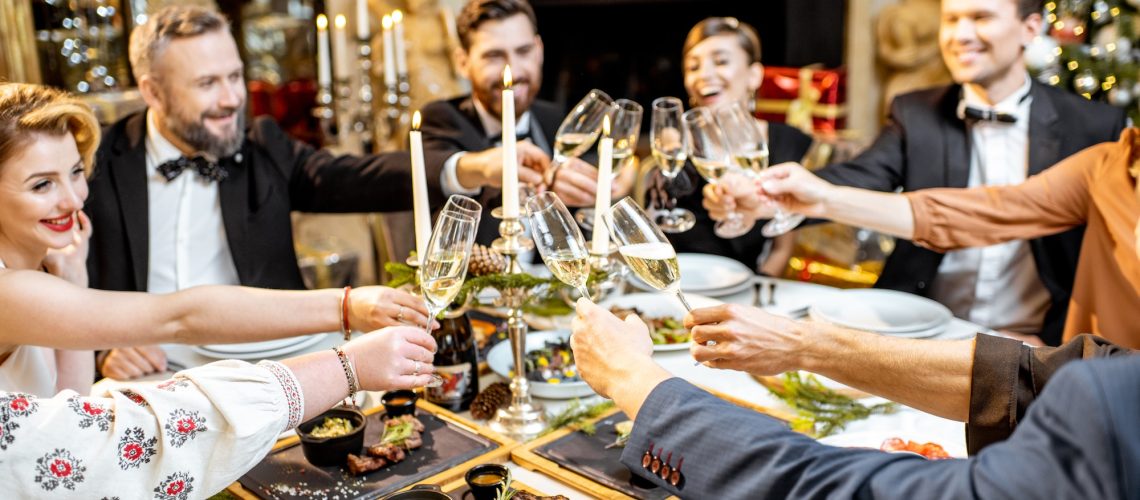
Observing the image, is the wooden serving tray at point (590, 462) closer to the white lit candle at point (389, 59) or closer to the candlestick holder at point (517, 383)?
the candlestick holder at point (517, 383)

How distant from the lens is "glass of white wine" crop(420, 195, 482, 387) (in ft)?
4.53

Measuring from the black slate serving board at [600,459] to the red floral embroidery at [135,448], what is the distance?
24.5 inches

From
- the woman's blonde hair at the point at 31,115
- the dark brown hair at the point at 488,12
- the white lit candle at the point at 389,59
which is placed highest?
the dark brown hair at the point at 488,12

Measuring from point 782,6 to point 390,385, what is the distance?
5.23 m

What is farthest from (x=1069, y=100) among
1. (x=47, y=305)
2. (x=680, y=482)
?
(x=47, y=305)

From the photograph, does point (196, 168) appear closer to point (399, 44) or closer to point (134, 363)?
point (134, 363)

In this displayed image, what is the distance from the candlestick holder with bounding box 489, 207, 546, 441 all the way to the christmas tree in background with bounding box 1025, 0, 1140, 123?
3.04 m

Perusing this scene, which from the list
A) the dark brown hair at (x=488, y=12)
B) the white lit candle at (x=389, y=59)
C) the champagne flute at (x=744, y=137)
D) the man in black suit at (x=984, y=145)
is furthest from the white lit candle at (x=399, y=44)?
the champagne flute at (x=744, y=137)

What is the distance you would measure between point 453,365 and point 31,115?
903 millimetres

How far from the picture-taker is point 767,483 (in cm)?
107

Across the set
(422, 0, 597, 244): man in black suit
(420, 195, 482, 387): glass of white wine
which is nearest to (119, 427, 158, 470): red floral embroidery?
(420, 195, 482, 387): glass of white wine

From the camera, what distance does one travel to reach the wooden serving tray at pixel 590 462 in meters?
1.42

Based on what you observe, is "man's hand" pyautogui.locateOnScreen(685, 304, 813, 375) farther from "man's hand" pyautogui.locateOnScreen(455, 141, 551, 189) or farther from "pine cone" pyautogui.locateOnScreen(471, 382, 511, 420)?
"man's hand" pyautogui.locateOnScreen(455, 141, 551, 189)

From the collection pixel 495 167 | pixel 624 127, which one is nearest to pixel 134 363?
pixel 495 167
